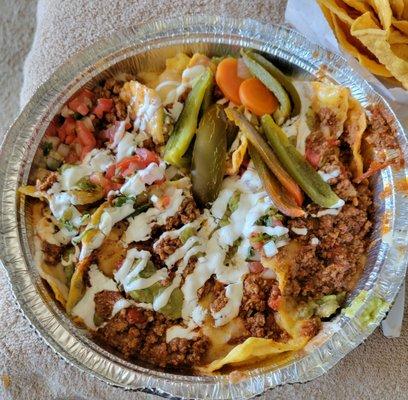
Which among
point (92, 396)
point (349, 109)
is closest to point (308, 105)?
point (349, 109)

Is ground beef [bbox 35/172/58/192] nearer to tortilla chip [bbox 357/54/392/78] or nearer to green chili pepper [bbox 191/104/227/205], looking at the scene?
green chili pepper [bbox 191/104/227/205]

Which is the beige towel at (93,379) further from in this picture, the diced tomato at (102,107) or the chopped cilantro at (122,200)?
the diced tomato at (102,107)

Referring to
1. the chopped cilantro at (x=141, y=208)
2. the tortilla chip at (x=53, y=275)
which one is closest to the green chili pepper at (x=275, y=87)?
the chopped cilantro at (x=141, y=208)

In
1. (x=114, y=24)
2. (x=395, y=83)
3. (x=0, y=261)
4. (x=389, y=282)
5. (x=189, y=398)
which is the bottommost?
(x=189, y=398)

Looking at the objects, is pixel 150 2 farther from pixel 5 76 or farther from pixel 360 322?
pixel 360 322

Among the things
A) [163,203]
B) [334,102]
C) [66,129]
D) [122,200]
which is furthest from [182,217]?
[334,102]

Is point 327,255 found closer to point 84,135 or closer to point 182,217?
point 182,217
